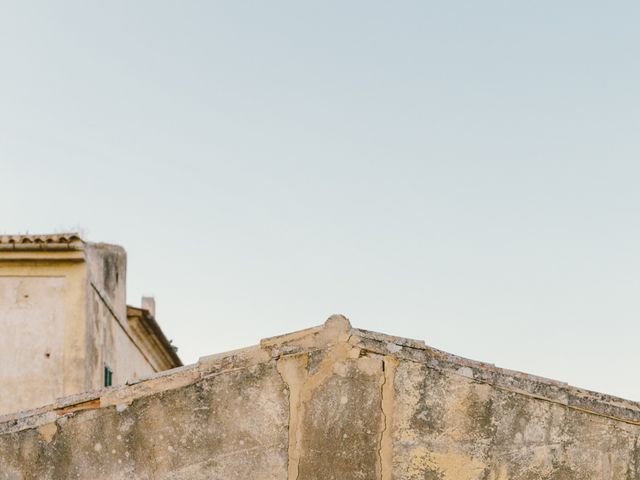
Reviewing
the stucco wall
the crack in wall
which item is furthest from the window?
the crack in wall

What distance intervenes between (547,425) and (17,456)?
3.33m

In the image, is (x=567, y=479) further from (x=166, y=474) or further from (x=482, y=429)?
(x=166, y=474)

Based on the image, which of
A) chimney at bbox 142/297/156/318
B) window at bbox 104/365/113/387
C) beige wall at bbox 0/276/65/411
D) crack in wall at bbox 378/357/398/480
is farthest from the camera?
chimney at bbox 142/297/156/318

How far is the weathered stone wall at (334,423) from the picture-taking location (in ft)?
20.5

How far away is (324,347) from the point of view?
636cm

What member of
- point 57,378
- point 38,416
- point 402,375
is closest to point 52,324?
point 57,378

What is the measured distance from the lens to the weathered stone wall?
20.5 ft

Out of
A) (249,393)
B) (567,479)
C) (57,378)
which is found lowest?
(567,479)

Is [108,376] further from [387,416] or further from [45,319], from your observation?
[387,416]

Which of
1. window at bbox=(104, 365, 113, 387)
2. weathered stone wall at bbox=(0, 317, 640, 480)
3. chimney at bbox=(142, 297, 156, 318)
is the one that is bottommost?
weathered stone wall at bbox=(0, 317, 640, 480)

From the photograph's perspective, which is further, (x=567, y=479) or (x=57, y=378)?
(x=57, y=378)

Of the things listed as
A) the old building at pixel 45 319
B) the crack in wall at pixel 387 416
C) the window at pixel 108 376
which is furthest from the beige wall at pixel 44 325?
the crack in wall at pixel 387 416

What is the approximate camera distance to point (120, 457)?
6.32 metres

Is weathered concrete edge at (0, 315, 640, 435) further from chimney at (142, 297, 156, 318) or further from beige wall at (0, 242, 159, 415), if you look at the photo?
chimney at (142, 297, 156, 318)
